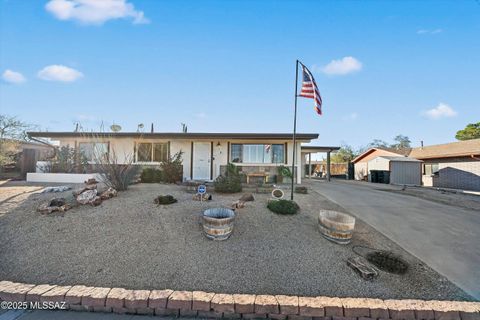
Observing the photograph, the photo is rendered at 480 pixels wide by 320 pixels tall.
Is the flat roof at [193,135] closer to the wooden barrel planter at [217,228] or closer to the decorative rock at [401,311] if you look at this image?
the wooden barrel planter at [217,228]

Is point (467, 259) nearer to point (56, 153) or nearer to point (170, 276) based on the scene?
point (170, 276)

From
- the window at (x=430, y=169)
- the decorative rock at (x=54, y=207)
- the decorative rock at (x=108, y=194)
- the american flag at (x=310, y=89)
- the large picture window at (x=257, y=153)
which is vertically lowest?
the decorative rock at (x=54, y=207)

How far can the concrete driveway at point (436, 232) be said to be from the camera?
3.26 metres

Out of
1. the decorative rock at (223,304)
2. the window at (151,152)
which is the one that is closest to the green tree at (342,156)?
the window at (151,152)

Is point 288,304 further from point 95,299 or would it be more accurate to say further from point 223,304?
point 95,299

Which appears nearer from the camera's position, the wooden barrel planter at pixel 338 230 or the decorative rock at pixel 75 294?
the decorative rock at pixel 75 294

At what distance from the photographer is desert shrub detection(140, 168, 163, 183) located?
9914 mm

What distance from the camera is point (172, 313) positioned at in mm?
2289

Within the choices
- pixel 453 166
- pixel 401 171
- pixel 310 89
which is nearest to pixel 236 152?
pixel 310 89

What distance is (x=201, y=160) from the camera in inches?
449

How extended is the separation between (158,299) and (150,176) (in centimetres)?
847

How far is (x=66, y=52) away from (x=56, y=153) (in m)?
5.26

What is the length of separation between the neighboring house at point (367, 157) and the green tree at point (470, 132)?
11175mm

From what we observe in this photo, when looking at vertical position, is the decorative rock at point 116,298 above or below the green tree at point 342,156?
below
